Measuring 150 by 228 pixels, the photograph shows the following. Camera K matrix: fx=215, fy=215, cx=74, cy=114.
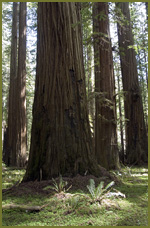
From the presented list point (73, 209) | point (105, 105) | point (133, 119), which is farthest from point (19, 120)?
point (73, 209)

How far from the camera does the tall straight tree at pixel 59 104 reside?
13.4ft

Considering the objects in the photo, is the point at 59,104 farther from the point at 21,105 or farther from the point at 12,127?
the point at 12,127

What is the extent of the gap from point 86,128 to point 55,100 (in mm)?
852

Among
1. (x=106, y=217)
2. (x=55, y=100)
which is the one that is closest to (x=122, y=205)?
(x=106, y=217)

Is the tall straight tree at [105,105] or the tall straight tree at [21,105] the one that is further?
the tall straight tree at [21,105]

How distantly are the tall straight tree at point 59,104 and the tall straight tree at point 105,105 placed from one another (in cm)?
244

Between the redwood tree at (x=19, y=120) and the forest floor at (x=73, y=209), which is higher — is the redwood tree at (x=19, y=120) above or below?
above

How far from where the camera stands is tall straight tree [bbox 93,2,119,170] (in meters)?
7.23

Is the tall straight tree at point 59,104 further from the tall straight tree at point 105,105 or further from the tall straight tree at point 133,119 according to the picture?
the tall straight tree at point 133,119

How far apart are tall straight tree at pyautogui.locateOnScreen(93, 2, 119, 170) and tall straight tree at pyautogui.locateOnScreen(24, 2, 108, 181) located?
2.44 meters

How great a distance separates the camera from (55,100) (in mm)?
4293

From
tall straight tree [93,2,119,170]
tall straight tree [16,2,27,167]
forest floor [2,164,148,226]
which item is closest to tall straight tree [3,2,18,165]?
tall straight tree [16,2,27,167]

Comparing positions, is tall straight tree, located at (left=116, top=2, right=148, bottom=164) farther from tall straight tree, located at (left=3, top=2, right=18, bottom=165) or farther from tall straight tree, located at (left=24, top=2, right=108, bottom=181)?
tall straight tree, located at (left=3, top=2, right=18, bottom=165)

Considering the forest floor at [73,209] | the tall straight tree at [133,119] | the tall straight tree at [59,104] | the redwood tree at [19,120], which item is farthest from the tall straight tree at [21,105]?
the forest floor at [73,209]
